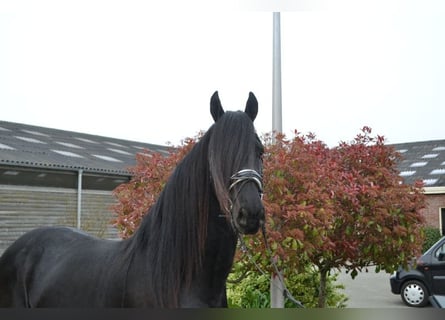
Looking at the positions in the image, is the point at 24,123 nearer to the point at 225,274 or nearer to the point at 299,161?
the point at 299,161

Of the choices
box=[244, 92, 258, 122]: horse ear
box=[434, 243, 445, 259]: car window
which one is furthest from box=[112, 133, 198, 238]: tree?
box=[434, 243, 445, 259]: car window

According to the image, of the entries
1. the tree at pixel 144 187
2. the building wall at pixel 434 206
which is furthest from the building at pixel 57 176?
the building wall at pixel 434 206

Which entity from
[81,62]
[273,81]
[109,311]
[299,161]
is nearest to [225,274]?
[109,311]

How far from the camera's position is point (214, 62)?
2.85 meters

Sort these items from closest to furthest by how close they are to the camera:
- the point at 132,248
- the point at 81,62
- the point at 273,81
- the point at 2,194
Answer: the point at 132,248
the point at 273,81
the point at 81,62
the point at 2,194

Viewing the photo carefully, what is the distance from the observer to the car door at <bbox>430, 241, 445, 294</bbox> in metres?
4.07

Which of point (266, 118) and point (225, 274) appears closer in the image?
point (225, 274)

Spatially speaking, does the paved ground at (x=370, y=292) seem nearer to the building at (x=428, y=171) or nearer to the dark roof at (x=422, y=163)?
the building at (x=428, y=171)

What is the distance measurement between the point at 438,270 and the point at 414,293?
1.18ft

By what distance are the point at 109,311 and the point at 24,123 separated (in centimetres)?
223

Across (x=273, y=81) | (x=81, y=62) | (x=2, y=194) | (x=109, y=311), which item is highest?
(x=81, y=62)

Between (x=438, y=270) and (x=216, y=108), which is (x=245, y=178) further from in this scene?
(x=438, y=270)

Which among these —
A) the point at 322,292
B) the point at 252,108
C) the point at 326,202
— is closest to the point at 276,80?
the point at 326,202

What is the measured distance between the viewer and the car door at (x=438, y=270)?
4074 mm
